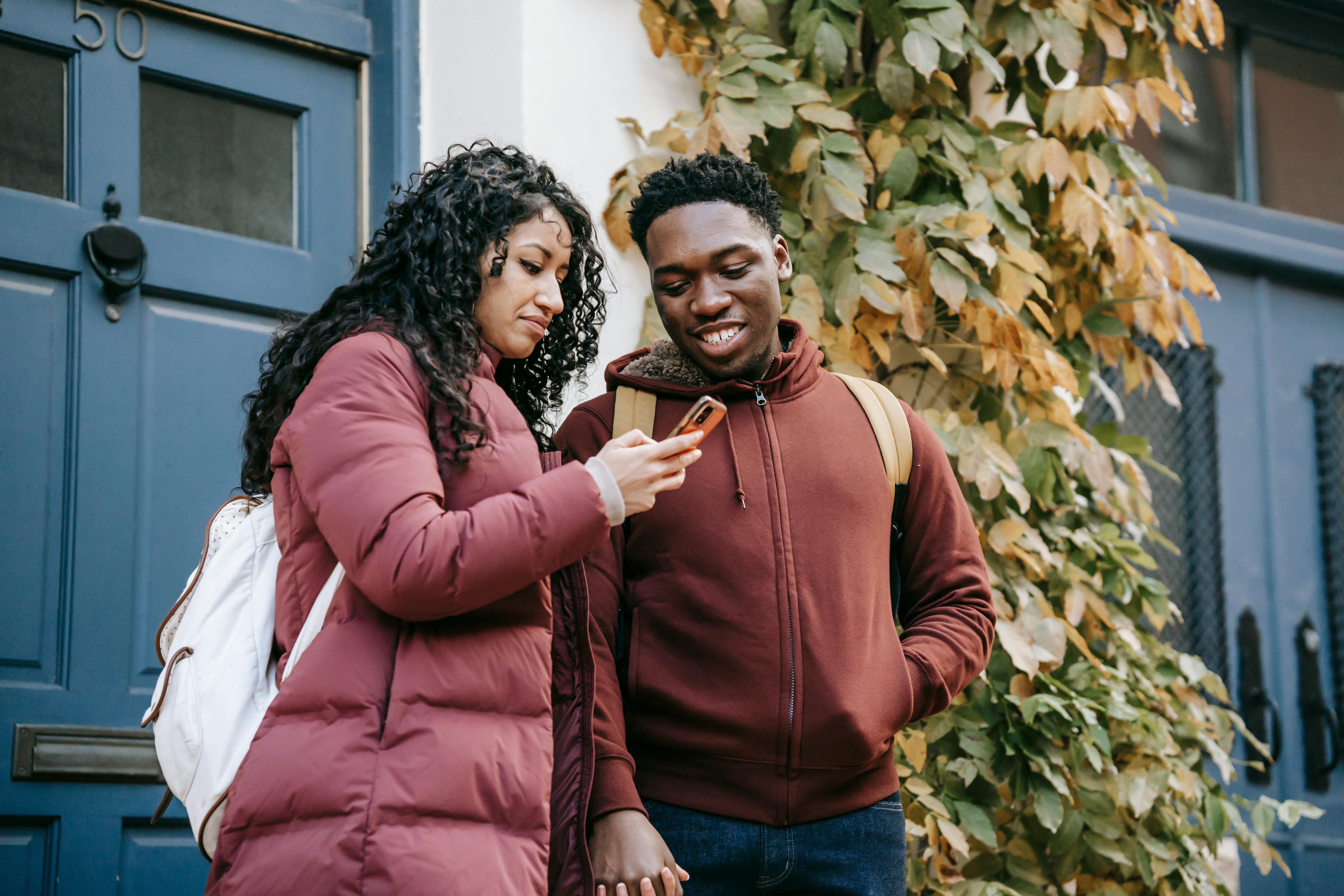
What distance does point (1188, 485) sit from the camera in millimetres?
4379

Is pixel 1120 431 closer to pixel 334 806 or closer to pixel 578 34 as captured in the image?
pixel 578 34

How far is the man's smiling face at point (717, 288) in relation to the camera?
2227 millimetres

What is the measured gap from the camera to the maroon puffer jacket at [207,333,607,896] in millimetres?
1540

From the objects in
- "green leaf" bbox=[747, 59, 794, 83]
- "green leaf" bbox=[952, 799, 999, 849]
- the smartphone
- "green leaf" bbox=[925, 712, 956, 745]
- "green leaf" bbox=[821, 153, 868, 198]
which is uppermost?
"green leaf" bbox=[747, 59, 794, 83]

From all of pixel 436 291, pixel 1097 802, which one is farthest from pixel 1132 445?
pixel 436 291

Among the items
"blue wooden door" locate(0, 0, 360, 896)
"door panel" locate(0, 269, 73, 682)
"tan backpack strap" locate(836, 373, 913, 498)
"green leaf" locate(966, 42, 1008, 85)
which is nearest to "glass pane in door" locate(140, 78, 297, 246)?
"blue wooden door" locate(0, 0, 360, 896)

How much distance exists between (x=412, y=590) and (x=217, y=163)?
1.65 m

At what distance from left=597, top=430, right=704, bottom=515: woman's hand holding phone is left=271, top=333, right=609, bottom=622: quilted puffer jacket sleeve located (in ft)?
0.19

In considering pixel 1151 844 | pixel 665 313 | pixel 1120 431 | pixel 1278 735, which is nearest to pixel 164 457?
pixel 665 313

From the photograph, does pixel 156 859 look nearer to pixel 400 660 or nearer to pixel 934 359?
pixel 400 660

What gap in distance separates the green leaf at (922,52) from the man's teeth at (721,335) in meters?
1.20

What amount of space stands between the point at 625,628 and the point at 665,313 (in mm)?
538

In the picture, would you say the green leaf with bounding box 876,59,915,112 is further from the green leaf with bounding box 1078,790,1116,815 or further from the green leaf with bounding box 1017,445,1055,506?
the green leaf with bounding box 1078,790,1116,815

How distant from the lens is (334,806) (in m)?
1.54
